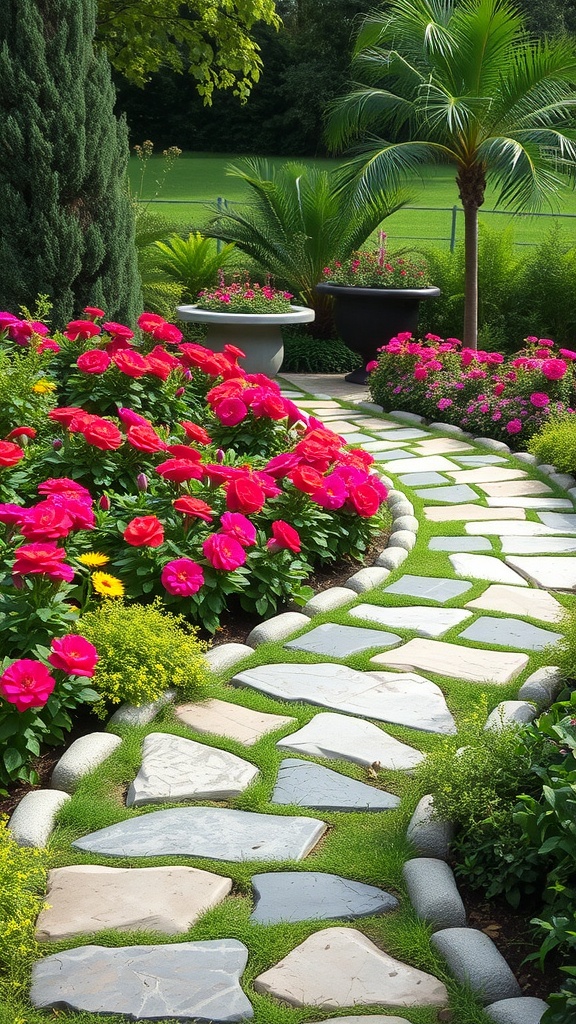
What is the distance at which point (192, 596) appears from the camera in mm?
3521

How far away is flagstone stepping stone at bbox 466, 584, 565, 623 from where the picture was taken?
3.93 m

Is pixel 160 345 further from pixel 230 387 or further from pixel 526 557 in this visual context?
pixel 526 557

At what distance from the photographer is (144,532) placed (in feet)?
10.9

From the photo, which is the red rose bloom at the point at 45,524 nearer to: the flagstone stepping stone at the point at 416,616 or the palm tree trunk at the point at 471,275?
the flagstone stepping stone at the point at 416,616

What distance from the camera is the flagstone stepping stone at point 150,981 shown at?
1.87 metres

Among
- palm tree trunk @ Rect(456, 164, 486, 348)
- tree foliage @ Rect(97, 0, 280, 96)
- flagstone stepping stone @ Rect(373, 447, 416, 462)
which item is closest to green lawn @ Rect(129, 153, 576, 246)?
tree foliage @ Rect(97, 0, 280, 96)

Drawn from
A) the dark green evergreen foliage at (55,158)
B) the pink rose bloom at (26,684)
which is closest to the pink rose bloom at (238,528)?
the pink rose bloom at (26,684)

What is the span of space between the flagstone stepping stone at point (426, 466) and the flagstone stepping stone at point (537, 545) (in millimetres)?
1338

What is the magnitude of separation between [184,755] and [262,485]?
1333 millimetres

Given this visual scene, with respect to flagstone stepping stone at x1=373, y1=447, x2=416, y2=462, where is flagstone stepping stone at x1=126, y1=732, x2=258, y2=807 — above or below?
below

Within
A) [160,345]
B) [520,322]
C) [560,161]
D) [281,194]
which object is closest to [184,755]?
[160,345]

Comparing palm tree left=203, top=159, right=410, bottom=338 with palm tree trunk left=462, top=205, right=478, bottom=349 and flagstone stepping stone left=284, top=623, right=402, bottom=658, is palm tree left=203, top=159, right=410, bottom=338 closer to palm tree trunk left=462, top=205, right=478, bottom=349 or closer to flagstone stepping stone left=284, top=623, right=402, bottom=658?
palm tree trunk left=462, top=205, right=478, bottom=349

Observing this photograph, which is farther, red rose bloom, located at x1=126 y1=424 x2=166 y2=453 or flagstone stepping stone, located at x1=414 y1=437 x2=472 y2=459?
flagstone stepping stone, located at x1=414 y1=437 x2=472 y2=459

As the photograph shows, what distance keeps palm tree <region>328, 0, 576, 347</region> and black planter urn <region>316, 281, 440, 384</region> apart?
0.57 m
